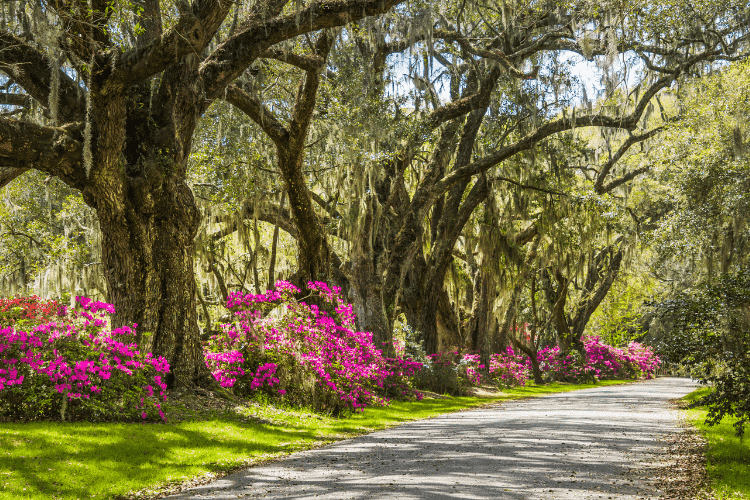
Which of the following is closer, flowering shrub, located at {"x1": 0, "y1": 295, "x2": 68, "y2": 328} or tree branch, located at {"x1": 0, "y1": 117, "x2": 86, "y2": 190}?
tree branch, located at {"x1": 0, "y1": 117, "x2": 86, "y2": 190}

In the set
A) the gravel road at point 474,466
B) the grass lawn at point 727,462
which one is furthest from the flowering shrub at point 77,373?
the grass lawn at point 727,462

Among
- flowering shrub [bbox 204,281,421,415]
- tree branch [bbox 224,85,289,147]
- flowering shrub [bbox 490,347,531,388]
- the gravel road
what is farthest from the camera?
flowering shrub [bbox 490,347,531,388]

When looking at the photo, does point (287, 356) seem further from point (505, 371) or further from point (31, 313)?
point (505, 371)

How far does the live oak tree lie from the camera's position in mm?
7754

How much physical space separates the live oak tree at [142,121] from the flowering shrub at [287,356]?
48.8 inches

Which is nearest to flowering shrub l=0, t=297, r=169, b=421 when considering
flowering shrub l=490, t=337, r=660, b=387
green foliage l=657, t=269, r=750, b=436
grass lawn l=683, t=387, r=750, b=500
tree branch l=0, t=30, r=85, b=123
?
tree branch l=0, t=30, r=85, b=123

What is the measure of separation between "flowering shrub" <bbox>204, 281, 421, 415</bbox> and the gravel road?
157cm

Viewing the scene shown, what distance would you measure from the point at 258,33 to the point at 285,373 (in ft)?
16.7

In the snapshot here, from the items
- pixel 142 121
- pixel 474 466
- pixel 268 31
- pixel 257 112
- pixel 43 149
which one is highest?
pixel 268 31

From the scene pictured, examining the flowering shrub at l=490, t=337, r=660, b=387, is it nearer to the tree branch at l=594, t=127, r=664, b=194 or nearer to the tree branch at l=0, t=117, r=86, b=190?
the tree branch at l=594, t=127, r=664, b=194

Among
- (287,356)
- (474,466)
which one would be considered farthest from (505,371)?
(474,466)

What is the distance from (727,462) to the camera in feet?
19.6

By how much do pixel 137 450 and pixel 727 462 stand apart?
5500 millimetres

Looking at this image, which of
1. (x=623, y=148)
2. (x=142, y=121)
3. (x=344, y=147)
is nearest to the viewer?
(x=142, y=121)
